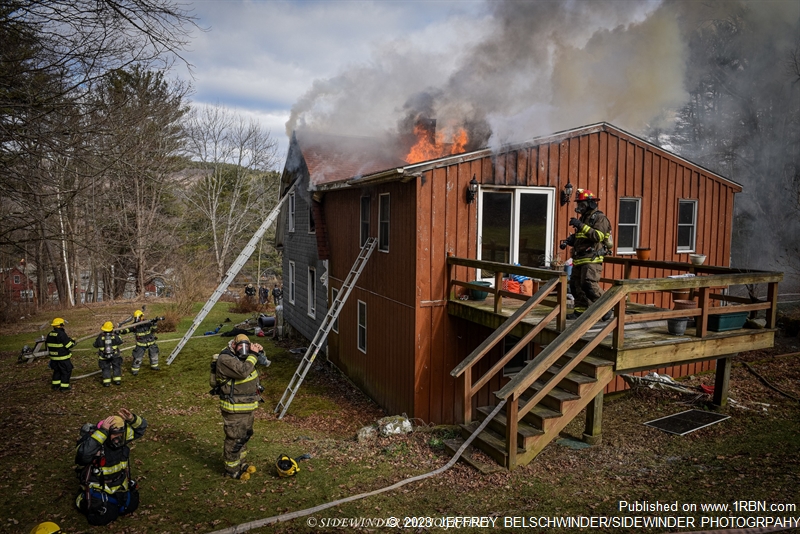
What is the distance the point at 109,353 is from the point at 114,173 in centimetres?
438

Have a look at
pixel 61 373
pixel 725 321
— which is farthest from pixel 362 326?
pixel 725 321

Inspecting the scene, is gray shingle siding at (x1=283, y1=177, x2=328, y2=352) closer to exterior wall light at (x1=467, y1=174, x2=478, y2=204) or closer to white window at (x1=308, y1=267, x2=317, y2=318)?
white window at (x1=308, y1=267, x2=317, y2=318)

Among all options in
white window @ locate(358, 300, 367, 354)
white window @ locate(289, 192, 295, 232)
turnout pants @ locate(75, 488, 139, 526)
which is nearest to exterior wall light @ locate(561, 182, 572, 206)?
white window @ locate(358, 300, 367, 354)

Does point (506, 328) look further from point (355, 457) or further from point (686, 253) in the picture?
point (686, 253)

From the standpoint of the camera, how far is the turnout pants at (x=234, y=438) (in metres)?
6.82

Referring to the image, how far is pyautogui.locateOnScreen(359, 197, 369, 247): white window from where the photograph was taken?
40.4 ft

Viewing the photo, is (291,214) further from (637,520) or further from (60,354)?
(637,520)

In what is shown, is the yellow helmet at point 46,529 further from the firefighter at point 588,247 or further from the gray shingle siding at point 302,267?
the gray shingle siding at point 302,267

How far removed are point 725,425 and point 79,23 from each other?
11.2 m

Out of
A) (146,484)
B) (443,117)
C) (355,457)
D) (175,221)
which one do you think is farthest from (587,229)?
(175,221)

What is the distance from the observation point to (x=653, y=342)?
6.89m

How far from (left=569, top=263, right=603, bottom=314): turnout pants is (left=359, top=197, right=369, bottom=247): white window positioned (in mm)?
5742

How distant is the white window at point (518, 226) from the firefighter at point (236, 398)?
5.05 metres

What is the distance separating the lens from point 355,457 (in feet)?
24.2
